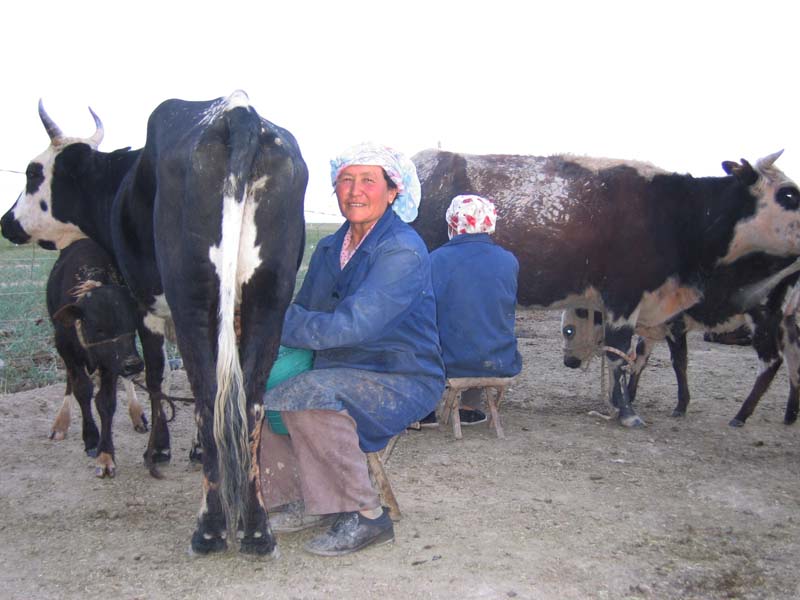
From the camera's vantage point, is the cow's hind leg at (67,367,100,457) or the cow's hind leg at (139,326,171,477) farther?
the cow's hind leg at (67,367,100,457)

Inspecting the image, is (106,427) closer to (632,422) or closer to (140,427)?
(140,427)

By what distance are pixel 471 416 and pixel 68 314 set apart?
317 cm

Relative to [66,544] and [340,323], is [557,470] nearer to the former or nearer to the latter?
[340,323]

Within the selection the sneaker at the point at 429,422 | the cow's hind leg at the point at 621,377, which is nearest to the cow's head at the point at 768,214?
the cow's hind leg at the point at 621,377

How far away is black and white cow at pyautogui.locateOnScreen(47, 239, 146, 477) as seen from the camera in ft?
15.4

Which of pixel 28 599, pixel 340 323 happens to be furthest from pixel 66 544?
pixel 340 323

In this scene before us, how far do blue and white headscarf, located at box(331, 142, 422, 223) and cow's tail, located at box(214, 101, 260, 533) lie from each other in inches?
19.9

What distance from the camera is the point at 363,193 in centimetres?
367

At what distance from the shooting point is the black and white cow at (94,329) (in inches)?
185

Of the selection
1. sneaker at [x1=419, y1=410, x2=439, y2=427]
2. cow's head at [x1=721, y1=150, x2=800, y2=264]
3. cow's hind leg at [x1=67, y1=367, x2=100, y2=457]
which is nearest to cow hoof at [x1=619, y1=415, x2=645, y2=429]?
sneaker at [x1=419, y1=410, x2=439, y2=427]

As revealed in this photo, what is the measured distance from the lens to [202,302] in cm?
Answer: 331

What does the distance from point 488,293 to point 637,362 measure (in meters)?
2.30

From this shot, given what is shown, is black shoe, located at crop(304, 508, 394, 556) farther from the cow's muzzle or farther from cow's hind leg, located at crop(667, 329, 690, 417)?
cow's hind leg, located at crop(667, 329, 690, 417)

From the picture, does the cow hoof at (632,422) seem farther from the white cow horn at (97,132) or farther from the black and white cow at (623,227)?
the white cow horn at (97,132)
